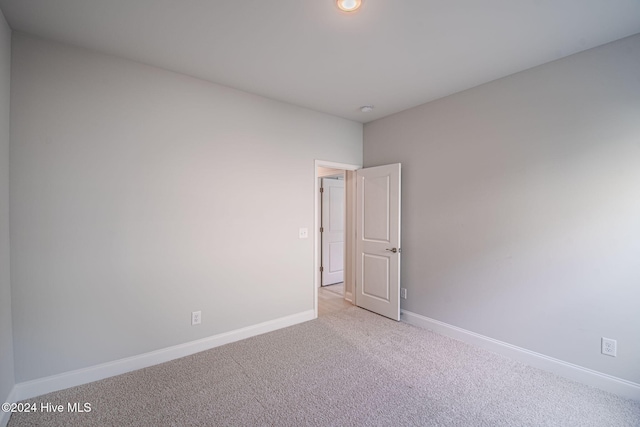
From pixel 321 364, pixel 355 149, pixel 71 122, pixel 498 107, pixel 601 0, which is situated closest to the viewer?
pixel 601 0

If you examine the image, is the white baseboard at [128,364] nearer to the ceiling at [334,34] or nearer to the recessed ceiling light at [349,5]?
the ceiling at [334,34]

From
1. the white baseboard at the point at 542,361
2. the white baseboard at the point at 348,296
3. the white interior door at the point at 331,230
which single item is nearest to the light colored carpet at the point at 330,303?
the white baseboard at the point at 348,296

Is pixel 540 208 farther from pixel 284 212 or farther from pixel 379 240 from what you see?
pixel 284 212

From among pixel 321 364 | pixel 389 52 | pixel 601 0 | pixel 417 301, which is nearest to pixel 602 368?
pixel 417 301

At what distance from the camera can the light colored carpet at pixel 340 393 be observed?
5.92ft

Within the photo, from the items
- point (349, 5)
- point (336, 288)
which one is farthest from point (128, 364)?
point (336, 288)

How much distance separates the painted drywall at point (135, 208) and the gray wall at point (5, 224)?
61 mm

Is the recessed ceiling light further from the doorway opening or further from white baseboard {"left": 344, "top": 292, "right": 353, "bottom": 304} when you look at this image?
white baseboard {"left": 344, "top": 292, "right": 353, "bottom": 304}

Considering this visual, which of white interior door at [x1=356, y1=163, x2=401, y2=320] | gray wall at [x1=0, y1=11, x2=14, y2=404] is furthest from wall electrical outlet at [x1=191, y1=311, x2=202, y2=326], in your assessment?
white interior door at [x1=356, y1=163, x2=401, y2=320]

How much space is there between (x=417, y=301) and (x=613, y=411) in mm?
1726

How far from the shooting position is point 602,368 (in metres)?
2.13

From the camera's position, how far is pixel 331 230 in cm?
523

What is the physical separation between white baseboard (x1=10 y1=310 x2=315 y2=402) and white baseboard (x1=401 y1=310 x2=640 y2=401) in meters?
1.91

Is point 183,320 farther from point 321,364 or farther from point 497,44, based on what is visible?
point 497,44
